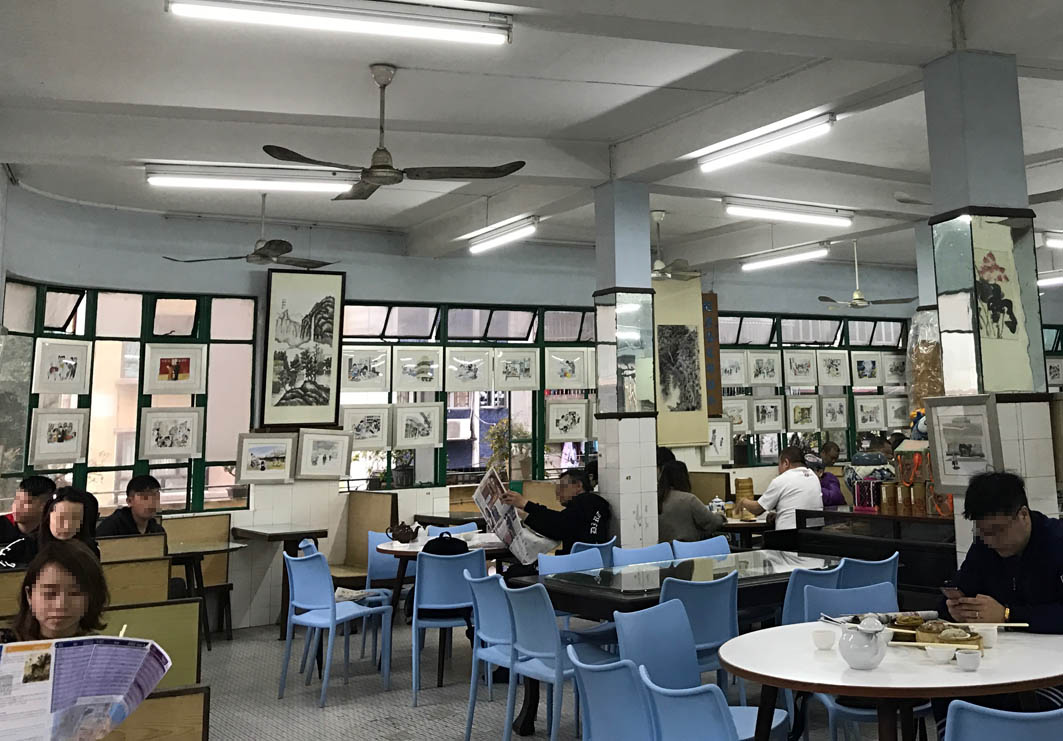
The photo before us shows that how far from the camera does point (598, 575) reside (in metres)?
5.60

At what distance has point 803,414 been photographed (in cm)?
1466

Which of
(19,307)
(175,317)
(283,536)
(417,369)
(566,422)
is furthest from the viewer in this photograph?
(566,422)

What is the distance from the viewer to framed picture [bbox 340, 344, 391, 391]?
1146 cm

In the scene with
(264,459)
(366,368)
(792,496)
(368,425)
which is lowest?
(792,496)

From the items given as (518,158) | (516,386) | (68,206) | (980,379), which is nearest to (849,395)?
(516,386)

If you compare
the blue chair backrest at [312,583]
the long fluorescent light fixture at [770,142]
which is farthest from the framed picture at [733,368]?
the blue chair backrest at [312,583]

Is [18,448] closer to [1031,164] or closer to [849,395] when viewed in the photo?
[1031,164]

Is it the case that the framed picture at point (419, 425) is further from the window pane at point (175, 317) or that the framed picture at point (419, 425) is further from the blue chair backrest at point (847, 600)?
the blue chair backrest at point (847, 600)

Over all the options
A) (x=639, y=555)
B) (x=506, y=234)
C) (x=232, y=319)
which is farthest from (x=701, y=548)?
(x=232, y=319)

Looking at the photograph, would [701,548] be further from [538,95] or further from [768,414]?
[768,414]

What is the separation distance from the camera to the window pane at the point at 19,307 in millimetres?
9055

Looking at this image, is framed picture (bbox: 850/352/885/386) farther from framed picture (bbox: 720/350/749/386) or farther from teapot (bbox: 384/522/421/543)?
teapot (bbox: 384/522/421/543)

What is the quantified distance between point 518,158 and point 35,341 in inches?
221

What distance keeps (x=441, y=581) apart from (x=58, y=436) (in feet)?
17.4
